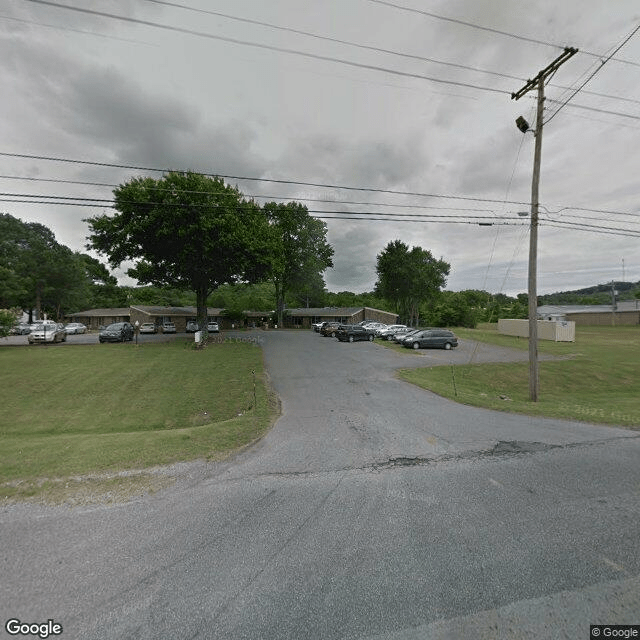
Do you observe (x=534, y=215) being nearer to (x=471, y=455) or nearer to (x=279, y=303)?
(x=471, y=455)

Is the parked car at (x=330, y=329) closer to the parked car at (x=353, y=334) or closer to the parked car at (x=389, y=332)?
the parked car at (x=353, y=334)

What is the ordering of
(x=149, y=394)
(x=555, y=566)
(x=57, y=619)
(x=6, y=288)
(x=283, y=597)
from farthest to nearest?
(x=6, y=288) → (x=149, y=394) → (x=555, y=566) → (x=283, y=597) → (x=57, y=619)

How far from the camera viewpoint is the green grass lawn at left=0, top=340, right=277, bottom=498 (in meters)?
4.89

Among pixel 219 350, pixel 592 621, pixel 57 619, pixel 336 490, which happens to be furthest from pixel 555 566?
pixel 219 350

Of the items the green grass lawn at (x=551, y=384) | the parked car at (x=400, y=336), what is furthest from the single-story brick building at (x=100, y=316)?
the green grass lawn at (x=551, y=384)

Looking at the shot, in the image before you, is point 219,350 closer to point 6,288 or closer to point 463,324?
point 6,288

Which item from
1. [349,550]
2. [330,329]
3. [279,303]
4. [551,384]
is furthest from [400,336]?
[279,303]

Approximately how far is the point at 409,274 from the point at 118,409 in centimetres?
4728

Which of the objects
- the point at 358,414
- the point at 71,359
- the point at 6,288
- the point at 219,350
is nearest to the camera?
the point at 358,414

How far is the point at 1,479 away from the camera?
4188 mm

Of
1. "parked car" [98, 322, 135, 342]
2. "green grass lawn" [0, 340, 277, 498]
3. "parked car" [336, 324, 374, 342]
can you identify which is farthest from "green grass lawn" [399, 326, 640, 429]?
"parked car" [98, 322, 135, 342]

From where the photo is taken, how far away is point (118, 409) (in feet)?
31.4

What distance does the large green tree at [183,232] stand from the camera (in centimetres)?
2073

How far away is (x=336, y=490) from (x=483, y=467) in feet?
8.33
